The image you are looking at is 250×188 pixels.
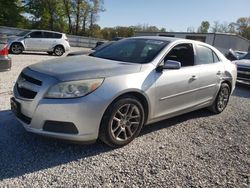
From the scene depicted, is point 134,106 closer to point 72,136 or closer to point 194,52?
point 72,136

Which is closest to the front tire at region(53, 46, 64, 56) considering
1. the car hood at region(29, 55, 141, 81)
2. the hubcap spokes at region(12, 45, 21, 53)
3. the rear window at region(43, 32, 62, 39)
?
the rear window at region(43, 32, 62, 39)

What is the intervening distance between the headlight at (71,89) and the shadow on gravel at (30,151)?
2.52 ft

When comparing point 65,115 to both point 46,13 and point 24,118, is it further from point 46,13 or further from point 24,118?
Answer: point 46,13

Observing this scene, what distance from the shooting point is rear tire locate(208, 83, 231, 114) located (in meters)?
5.53

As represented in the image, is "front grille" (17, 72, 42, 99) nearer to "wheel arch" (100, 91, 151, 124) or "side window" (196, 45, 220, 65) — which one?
"wheel arch" (100, 91, 151, 124)

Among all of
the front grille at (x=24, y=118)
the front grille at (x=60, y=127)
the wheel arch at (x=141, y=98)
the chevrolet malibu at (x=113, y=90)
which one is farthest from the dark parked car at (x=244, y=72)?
the front grille at (x=24, y=118)

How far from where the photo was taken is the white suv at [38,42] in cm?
1452

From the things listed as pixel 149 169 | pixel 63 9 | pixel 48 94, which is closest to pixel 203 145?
pixel 149 169

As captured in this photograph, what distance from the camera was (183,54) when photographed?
465 cm

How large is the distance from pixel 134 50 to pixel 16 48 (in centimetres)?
1192

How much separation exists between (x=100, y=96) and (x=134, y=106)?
629mm

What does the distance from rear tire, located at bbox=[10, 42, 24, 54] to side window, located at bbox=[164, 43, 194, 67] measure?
12.1 meters

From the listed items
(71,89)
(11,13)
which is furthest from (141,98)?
(11,13)

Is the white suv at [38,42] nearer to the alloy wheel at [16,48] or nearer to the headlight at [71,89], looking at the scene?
the alloy wheel at [16,48]
